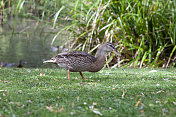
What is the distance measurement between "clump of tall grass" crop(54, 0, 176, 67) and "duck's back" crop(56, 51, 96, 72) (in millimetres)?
3327

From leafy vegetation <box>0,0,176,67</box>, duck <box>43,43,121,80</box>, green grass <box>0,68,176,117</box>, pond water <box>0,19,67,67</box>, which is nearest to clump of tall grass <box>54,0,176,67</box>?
leafy vegetation <box>0,0,176,67</box>

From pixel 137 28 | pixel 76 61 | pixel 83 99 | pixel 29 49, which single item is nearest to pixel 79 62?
pixel 76 61

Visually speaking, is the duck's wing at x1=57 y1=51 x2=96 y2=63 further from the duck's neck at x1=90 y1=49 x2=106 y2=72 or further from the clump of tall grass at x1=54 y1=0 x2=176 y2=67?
the clump of tall grass at x1=54 y1=0 x2=176 y2=67

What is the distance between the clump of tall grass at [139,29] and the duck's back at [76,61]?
3.33 metres

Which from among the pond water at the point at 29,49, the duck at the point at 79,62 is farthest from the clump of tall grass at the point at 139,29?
the duck at the point at 79,62

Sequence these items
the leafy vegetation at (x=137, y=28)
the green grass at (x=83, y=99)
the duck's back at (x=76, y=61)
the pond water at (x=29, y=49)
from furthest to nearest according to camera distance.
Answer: the pond water at (x=29, y=49), the leafy vegetation at (x=137, y=28), the duck's back at (x=76, y=61), the green grass at (x=83, y=99)

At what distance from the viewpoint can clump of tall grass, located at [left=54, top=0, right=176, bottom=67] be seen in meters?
9.37

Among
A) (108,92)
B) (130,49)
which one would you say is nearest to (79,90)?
(108,92)

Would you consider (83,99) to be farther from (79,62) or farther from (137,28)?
(137,28)

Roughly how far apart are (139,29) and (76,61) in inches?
173

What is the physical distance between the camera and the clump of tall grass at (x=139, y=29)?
9367mm

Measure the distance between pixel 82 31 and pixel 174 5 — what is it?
11.2ft

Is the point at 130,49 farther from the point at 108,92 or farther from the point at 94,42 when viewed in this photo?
the point at 108,92

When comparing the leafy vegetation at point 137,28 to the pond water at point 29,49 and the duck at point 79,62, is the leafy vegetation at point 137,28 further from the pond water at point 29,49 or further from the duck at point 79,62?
the duck at point 79,62
